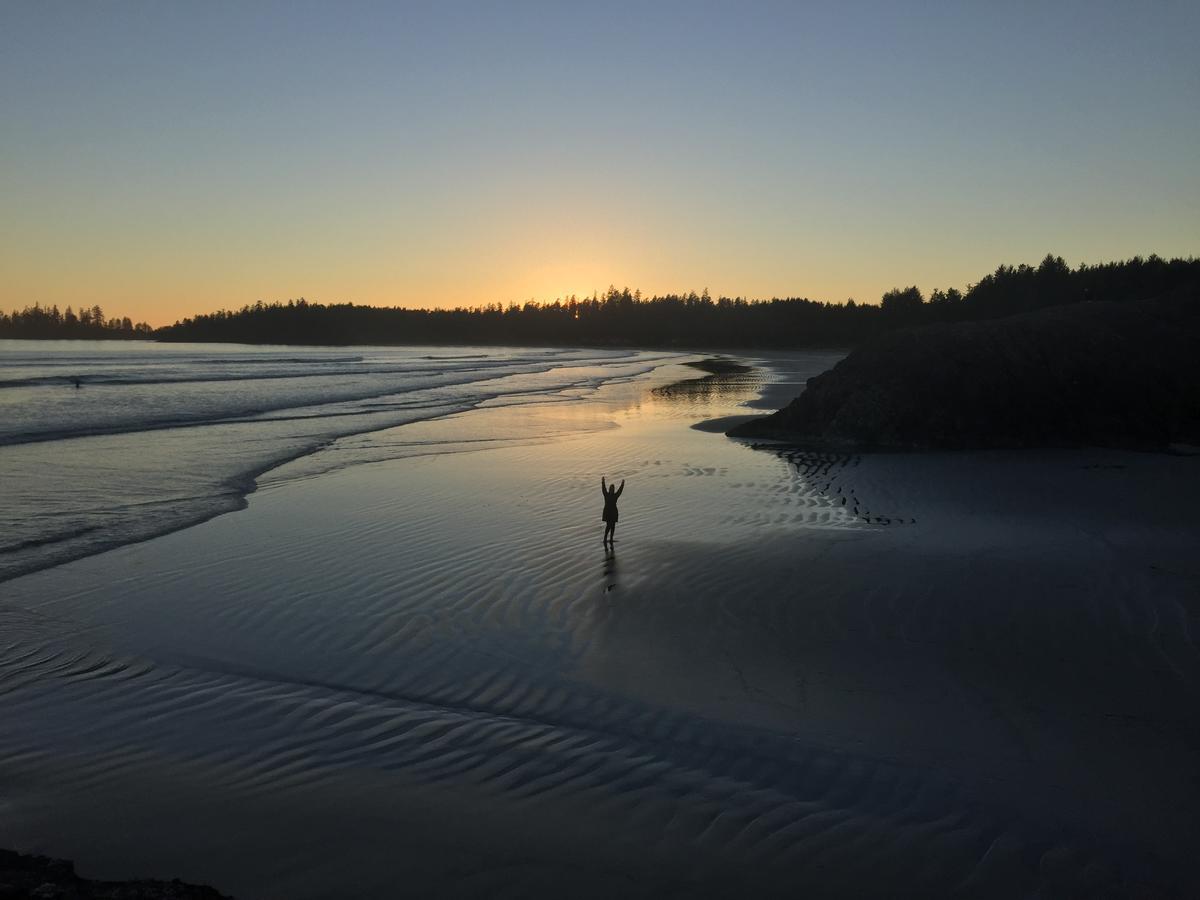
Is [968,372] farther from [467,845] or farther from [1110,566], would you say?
[467,845]

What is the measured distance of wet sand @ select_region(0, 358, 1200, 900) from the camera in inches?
167

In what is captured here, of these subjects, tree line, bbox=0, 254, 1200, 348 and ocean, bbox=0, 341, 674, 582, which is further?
tree line, bbox=0, 254, 1200, 348

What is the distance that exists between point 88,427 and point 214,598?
1990 cm

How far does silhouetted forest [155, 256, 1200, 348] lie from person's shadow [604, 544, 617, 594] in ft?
176

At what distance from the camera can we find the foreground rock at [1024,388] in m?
18.2

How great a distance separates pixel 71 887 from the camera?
3.89m

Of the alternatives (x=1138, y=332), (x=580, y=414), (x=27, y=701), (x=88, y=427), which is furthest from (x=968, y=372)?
(x=88, y=427)

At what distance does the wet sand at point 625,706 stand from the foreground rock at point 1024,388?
6.48m

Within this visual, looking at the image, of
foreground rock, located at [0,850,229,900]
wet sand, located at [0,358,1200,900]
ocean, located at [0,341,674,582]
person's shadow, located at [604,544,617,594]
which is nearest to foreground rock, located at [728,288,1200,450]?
wet sand, located at [0,358,1200,900]

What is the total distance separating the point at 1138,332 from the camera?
64.7 feet

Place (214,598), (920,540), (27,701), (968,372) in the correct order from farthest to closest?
(968,372) < (920,540) < (214,598) < (27,701)

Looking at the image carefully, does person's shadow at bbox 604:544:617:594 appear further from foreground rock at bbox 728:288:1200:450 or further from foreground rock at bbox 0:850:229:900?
foreground rock at bbox 728:288:1200:450

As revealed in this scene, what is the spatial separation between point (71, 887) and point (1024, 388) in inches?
799

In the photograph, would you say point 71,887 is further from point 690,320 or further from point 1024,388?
point 690,320
